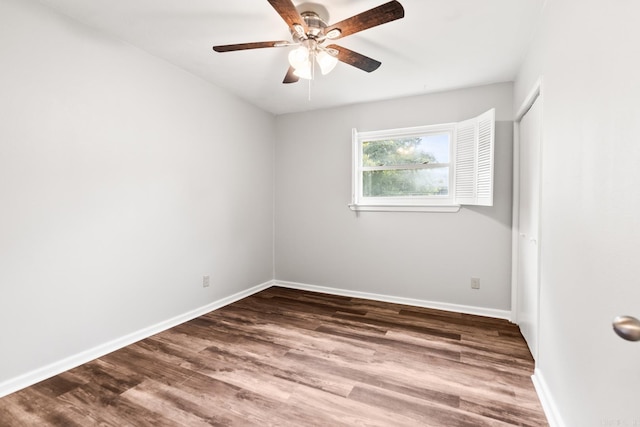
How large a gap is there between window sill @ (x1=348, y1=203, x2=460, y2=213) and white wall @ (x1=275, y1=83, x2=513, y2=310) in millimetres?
59

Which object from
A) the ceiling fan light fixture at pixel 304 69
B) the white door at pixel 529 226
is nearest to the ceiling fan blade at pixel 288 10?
the ceiling fan light fixture at pixel 304 69

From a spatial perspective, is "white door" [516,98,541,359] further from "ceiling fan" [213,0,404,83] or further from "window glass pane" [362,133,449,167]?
"ceiling fan" [213,0,404,83]

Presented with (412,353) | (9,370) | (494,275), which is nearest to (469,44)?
(494,275)

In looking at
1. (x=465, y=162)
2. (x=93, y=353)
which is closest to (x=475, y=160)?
(x=465, y=162)

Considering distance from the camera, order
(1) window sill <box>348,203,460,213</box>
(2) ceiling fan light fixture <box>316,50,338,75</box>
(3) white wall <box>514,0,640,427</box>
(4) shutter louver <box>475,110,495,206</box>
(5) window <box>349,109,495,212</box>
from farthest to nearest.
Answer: (1) window sill <box>348,203,460,213</box>
(5) window <box>349,109,495,212</box>
(4) shutter louver <box>475,110,495,206</box>
(2) ceiling fan light fixture <box>316,50,338,75</box>
(3) white wall <box>514,0,640,427</box>

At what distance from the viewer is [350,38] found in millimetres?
2359

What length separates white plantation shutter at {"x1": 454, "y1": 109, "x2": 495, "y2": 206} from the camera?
2.90 m

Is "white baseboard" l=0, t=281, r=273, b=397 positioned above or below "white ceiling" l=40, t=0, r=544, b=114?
below

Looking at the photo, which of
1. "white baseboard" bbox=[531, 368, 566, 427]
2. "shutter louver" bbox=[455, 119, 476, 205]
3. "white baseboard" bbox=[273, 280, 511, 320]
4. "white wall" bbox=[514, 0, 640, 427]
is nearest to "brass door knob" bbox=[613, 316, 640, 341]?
"white wall" bbox=[514, 0, 640, 427]

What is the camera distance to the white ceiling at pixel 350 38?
199cm

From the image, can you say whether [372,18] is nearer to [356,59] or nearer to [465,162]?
[356,59]

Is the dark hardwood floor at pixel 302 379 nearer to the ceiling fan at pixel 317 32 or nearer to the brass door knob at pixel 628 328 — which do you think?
the brass door knob at pixel 628 328

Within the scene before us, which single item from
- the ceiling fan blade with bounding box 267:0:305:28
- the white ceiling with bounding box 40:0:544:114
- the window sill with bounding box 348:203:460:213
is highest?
the white ceiling with bounding box 40:0:544:114

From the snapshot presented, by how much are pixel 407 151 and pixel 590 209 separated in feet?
8.38
